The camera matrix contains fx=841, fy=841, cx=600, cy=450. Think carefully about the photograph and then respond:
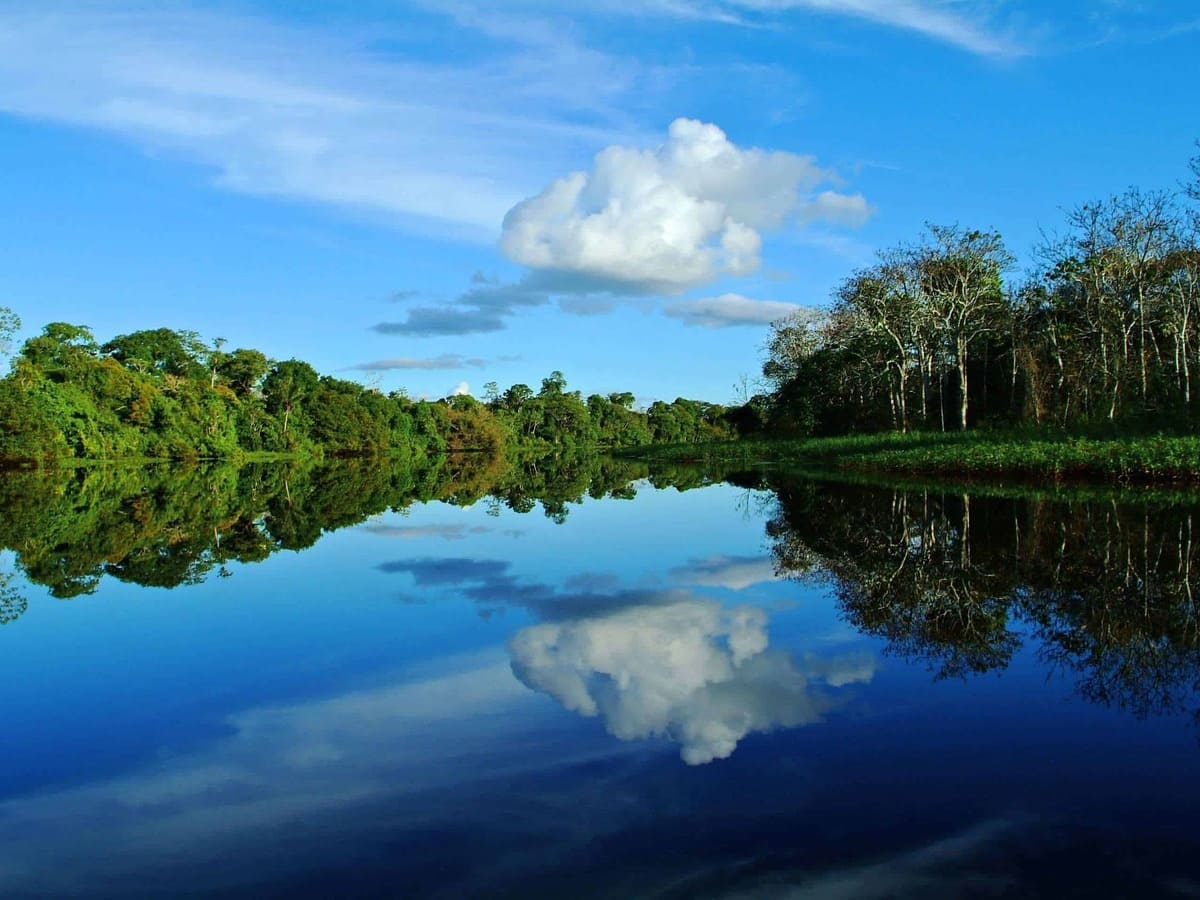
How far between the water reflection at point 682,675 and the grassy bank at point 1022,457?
1971cm

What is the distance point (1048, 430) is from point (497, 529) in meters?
22.2

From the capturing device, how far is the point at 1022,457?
2664 cm

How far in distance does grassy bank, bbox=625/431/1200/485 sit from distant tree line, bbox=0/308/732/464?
42781 millimetres

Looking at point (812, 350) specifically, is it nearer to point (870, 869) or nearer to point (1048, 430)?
point (1048, 430)

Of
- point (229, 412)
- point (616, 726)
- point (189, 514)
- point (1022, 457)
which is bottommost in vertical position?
point (616, 726)

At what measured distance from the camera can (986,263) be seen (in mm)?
40406

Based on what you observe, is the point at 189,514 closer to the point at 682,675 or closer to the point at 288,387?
the point at 682,675

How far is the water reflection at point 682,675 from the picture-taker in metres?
5.52

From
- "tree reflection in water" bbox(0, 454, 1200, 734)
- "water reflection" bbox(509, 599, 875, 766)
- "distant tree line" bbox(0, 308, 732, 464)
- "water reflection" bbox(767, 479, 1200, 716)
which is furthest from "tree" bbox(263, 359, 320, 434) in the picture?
"water reflection" bbox(509, 599, 875, 766)

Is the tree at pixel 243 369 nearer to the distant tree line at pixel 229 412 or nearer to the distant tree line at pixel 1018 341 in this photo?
the distant tree line at pixel 229 412

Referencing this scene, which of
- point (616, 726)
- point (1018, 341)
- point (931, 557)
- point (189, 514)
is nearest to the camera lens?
point (616, 726)

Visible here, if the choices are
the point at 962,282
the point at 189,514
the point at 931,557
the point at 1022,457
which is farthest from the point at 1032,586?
the point at 962,282

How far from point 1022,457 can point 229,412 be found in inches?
2479

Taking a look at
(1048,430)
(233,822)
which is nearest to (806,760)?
(233,822)
